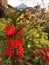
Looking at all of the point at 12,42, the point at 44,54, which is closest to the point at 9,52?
the point at 12,42

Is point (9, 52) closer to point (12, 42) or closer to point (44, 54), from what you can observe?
point (12, 42)

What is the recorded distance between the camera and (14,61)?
2133 millimetres

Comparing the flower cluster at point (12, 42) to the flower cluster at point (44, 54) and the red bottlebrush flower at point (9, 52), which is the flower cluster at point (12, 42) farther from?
the flower cluster at point (44, 54)

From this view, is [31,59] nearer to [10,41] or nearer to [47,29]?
[10,41]

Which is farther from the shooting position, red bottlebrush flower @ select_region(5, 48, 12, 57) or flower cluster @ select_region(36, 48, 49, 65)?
flower cluster @ select_region(36, 48, 49, 65)

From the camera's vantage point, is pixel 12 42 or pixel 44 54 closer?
pixel 12 42

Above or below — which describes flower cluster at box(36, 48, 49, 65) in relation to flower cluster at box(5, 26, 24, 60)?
below

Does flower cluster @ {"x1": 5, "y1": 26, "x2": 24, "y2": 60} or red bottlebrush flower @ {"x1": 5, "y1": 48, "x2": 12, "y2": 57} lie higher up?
flower cluster @ {"x1": 5, "y1": 26, "x2": 24, "y2": 60}

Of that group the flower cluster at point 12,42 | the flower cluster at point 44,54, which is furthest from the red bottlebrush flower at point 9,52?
the flower cluster at point 44,54

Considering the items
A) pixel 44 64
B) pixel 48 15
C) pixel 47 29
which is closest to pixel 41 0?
pixel 48 15

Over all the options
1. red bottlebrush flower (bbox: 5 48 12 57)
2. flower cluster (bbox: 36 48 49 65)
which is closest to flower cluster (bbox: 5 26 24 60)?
red bottlebrush flower (bbox: 5 48 12 57)

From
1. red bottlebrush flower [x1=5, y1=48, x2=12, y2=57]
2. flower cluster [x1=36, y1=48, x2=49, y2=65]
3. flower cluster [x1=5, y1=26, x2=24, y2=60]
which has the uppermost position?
flower cluster [x1=5, y1=26, x2=24, y2=60]

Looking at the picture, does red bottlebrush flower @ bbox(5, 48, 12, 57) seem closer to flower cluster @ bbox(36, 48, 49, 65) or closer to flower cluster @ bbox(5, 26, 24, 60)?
flower cluster @ bbox(5, 26, 24, 60)

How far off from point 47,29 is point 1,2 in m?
1.65
